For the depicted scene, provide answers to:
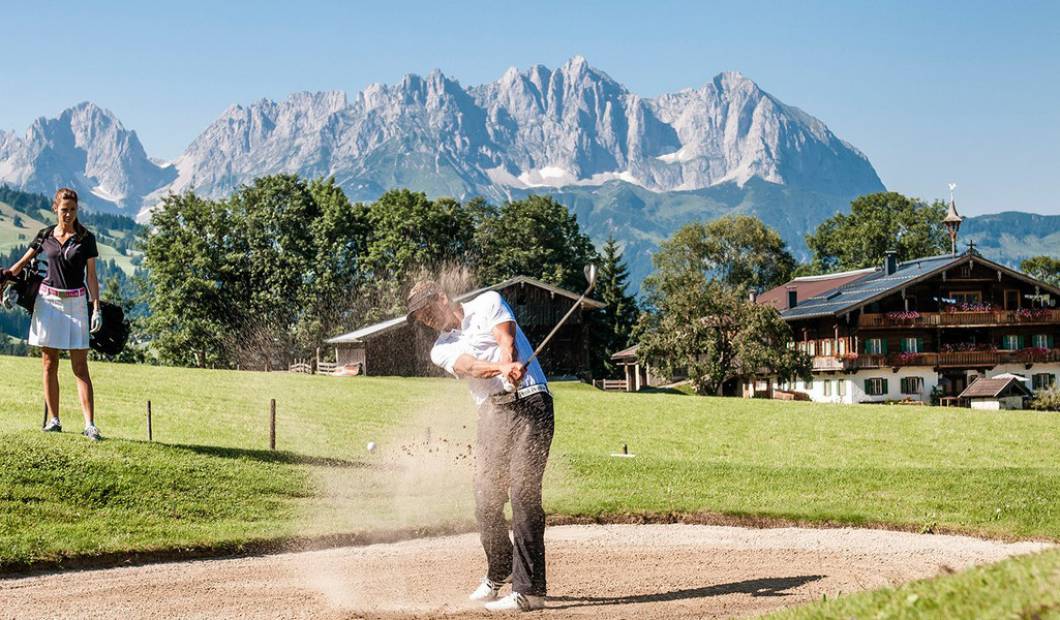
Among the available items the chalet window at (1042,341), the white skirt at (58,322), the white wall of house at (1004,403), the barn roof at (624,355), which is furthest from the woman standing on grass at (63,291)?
the barn roof at (624,355)

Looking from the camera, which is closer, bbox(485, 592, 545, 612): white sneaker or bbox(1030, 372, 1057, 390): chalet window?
bbox(485, 592, 545, 612): white sneaker

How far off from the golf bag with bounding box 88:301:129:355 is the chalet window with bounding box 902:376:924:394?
6625 cm

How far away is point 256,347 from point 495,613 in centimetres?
8411

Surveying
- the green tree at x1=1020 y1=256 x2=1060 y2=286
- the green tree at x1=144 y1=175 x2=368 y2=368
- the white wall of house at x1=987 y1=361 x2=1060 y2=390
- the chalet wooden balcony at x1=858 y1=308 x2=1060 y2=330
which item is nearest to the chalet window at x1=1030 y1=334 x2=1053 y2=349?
the white wall of house at x1=987 y1=361 x2=1060 y2=390

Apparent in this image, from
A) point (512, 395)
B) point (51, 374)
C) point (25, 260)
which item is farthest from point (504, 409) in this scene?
point (51, 374)

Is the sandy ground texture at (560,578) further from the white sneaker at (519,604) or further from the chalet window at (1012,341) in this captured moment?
the chalet window at (1012,341)

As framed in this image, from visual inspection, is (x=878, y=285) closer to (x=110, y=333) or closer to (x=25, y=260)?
(x=110, y=333)

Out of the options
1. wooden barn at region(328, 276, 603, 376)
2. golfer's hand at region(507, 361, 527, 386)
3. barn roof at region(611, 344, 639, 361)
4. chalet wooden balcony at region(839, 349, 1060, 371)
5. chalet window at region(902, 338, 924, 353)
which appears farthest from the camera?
barn roof at region(611, 344, 639, 361)

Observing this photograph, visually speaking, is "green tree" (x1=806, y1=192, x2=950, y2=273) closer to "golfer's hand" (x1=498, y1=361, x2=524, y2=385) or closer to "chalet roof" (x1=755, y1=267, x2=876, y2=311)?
"chalet roof" (x1=755, y1=267, x2=876, y2=311)

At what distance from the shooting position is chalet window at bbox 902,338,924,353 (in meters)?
74.2

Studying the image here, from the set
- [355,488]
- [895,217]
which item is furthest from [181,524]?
[895,217]

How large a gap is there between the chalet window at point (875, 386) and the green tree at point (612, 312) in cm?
3470

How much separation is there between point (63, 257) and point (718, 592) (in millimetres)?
9162

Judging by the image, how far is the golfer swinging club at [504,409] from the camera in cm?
932
